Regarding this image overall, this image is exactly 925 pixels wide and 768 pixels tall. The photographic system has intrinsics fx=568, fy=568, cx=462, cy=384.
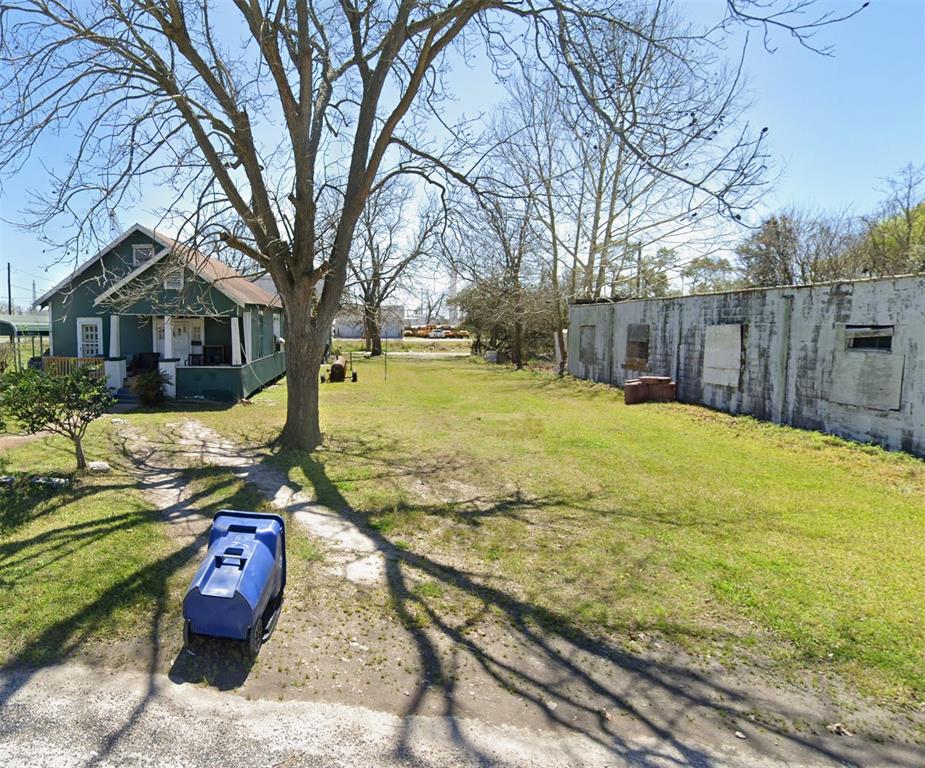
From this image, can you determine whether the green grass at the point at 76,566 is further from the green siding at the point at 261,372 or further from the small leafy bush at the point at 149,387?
the green siding at the point at 261,372

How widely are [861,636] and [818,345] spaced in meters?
8.11

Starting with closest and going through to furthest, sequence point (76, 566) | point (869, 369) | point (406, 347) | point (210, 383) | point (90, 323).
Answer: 1. point (76, 566)
2. point (869, 369)
3. point (210, 383)
4. point (90, 323)
5. point (406, 347)

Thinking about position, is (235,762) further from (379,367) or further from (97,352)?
(379,367)

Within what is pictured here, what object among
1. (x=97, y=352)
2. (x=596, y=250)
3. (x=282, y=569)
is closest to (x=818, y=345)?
(x=282, y=569)

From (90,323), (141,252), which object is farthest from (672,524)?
(141,252)

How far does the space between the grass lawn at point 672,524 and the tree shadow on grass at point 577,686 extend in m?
0.22

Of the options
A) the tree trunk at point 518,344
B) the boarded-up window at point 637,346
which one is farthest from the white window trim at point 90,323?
the tree trunk at point 518,344

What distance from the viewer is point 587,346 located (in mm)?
22031

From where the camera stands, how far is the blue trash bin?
136 inches

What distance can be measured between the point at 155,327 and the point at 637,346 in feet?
46.6

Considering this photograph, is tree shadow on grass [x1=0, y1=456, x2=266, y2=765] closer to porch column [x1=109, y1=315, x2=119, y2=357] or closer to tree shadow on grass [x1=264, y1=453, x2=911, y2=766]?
tree shadow on grass [x1=264, y1=453, x2=911, y2=766]

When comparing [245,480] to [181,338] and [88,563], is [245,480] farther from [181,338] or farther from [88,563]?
[181,338]

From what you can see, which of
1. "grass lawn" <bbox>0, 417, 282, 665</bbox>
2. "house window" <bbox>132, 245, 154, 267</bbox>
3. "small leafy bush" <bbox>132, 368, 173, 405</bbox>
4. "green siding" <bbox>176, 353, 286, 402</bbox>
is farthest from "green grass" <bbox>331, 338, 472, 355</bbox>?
"grass lawn" <bbox>0, 417, 282, 665</bbox>

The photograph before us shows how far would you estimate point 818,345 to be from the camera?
10562 millimetres
